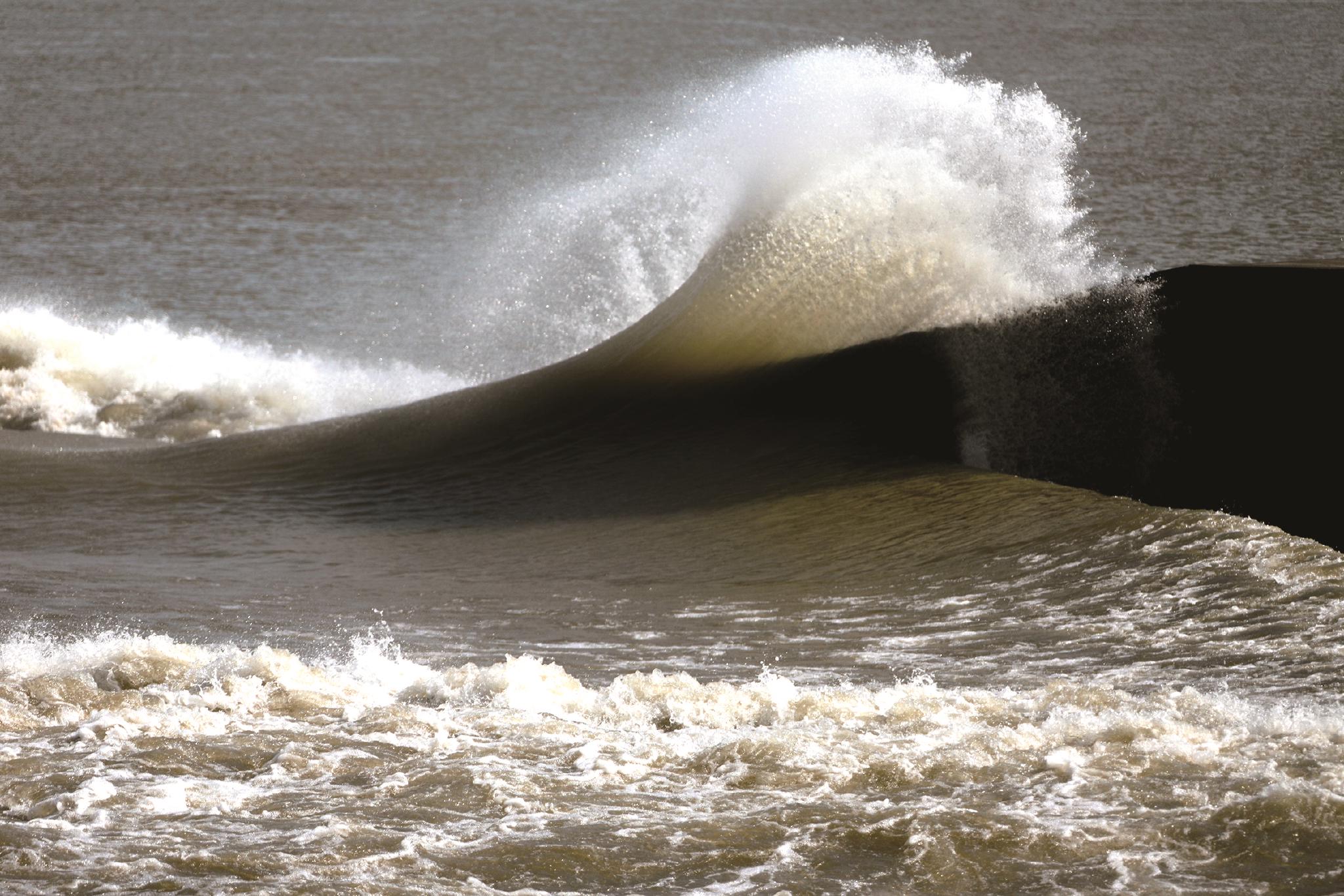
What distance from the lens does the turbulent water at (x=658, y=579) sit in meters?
4.73

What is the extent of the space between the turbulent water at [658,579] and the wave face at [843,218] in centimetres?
4

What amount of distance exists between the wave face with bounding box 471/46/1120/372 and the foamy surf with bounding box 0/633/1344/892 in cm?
490

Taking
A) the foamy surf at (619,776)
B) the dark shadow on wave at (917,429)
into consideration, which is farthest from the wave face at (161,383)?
A: the foamy surf at (619,776)

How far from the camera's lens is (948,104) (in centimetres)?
1166

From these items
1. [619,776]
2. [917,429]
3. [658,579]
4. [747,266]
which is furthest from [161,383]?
[619,776]

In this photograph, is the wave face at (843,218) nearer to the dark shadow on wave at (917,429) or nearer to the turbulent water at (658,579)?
the turbulent water at (658,579)

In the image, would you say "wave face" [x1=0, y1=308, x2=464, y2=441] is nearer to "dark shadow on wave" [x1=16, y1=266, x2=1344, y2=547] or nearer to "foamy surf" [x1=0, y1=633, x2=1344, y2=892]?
"dark shadow on wave" [x1=16, y1=266, x2=1344, y2=547]

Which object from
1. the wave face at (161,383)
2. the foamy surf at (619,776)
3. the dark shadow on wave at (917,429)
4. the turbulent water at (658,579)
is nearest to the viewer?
the foamy surf at (619,776)

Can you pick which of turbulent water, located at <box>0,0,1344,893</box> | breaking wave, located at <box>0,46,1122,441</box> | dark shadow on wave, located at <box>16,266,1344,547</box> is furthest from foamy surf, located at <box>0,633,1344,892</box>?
breaking wave, located at <box>0,46,1122,441</box>

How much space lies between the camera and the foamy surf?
14.9 feet

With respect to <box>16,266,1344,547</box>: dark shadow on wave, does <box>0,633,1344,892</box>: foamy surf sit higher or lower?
lower

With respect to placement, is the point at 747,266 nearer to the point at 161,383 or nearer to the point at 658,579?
the point at 658,579

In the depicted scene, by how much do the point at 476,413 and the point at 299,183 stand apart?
1367 cm

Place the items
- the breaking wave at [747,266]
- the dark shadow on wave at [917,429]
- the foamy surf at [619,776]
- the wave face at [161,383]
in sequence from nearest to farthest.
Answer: the foamy surf at [619,776], the dark shadow on wave at [917,429], the breaking wave at [747,266], the wave face at [161,383]
